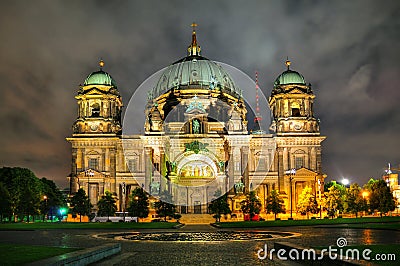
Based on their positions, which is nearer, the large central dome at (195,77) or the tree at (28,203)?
the tree at (28,203)

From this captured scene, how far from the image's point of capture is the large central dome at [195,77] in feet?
366

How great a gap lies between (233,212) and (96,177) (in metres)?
26.0

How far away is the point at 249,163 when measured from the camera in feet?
309

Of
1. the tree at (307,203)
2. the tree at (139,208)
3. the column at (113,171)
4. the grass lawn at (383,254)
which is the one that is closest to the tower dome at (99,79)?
the column at (113,171)

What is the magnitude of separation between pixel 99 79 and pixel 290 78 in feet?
124

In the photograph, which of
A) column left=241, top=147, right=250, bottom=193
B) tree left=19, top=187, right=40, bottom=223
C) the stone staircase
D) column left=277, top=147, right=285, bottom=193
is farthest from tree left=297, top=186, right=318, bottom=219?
tree left=19, top=187, right=40, bottom=223

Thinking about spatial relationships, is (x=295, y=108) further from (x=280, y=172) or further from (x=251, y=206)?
(x=251, y=206)

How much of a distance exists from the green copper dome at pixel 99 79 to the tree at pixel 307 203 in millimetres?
43189

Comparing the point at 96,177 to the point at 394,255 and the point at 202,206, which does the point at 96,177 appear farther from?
the point at 394,255

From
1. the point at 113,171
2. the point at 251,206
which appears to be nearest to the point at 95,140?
the point at 113,171

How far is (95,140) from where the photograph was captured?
93.8 meters

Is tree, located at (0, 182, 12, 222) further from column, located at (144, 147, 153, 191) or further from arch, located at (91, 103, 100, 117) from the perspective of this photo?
arch, located at (91, 103, 100, 117)

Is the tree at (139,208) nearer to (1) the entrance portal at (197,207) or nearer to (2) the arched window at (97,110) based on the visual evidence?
(1) the entrance portal at (197,207)

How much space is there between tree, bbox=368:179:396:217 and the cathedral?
14.4 metres
